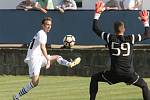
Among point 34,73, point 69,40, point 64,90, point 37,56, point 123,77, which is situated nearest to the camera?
point 123,77

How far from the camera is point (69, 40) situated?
73.7 feet

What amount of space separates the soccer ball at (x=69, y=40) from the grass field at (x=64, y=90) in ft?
5.73

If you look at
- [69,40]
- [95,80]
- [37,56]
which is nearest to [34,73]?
[37,56]

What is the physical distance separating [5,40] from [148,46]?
16.9ft

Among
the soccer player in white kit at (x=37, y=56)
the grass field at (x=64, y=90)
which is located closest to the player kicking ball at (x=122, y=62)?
the soccer player in white kit at (x=37, y=56)

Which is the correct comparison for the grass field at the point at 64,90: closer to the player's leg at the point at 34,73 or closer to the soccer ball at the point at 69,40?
the player's leg at the point at 34,73

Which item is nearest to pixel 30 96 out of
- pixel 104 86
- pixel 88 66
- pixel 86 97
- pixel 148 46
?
pixel 86 97

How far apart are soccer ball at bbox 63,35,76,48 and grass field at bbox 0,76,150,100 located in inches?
68.7

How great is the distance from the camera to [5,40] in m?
23.7

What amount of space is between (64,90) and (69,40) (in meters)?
5.59

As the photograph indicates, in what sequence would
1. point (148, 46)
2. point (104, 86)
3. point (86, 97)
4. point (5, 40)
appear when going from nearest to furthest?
point (86, 97) → point (104, 86) → point (148, 46) → point (5, 40)

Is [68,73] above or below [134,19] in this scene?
below

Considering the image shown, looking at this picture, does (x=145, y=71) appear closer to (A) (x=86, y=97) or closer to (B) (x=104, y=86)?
(B) (x=104, y=86)

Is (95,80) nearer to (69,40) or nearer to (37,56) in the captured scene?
(37,56)
